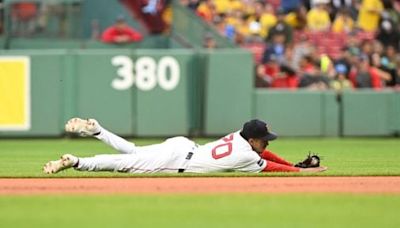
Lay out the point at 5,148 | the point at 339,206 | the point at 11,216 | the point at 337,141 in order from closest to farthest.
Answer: the point at 11,216 → the point at 339,206 → the point at 5,148 → the point at 337,141

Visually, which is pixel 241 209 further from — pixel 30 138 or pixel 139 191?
pixel 30 138

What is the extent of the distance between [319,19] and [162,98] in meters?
5.74

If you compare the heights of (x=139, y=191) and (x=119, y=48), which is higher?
(x=119, y=48)

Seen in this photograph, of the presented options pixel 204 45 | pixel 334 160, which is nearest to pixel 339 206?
pixel 334 160

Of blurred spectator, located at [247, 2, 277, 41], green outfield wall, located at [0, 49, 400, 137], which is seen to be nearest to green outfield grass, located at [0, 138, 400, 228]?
green outfield wall, located at [0, 49, 400, 137]

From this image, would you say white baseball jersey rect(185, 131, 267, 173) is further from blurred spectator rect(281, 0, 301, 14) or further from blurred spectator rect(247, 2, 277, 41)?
blurred spectator rect(281, 0, 301, 14)

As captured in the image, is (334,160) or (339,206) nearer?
(339,206)

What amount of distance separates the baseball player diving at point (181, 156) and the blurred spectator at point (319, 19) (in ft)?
46.0

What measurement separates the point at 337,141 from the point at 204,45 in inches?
137

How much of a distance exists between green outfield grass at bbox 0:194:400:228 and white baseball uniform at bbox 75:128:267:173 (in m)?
1.85

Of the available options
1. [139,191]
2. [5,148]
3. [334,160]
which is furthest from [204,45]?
[139,191]

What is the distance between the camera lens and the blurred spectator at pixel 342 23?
2662cm

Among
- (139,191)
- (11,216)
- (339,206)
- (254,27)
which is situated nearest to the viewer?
(11,216)

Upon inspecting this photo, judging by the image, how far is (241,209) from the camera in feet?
31.2
